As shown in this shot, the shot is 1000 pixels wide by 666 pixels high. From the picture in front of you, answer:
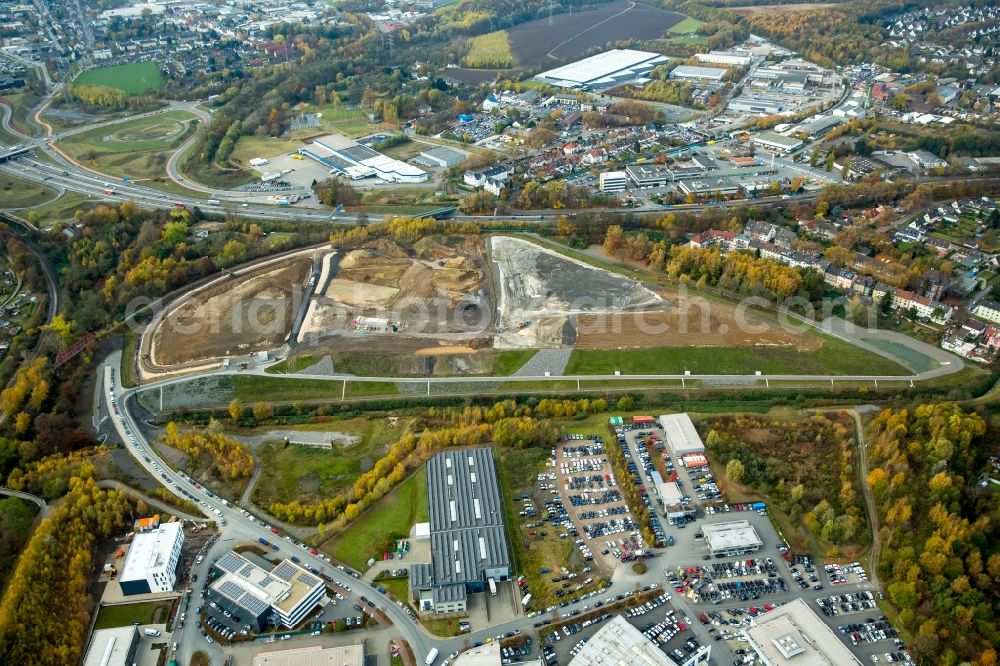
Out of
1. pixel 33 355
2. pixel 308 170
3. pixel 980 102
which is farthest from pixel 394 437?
pixel 980 102

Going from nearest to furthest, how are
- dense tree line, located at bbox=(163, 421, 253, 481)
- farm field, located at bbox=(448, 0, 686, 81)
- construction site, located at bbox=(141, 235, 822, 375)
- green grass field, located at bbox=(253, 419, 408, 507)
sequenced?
green grass field, located at bbox=(253, 419, 408, 507)
dense tree line, located at bbox=(163, 421, 253, 481)
construction site, located at bbox=(141, 235, 822, 375)
farm field, located at bbox=(448, 0, 686, 81)

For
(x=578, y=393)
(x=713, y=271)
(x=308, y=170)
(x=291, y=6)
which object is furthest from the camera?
(x=291, y=6)

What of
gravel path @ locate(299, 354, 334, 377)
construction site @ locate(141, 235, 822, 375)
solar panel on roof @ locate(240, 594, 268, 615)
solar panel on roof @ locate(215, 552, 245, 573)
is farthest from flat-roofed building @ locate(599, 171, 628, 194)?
solar panel on roof @ locate(240, 594, 268, 615)

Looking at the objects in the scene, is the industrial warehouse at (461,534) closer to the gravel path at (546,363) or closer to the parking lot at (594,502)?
the parking lot at (594,502)

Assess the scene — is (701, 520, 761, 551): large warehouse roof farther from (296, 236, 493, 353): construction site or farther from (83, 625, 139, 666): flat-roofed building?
(83, 625, 139, 666): flat-roofed building

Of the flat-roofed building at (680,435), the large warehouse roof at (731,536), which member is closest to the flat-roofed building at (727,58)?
the flat-roofed building at (680,435)

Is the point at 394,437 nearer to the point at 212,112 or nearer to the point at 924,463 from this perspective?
the point at 924,463

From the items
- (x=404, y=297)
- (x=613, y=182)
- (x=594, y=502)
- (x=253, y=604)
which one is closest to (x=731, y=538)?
(x=594, y=502)
